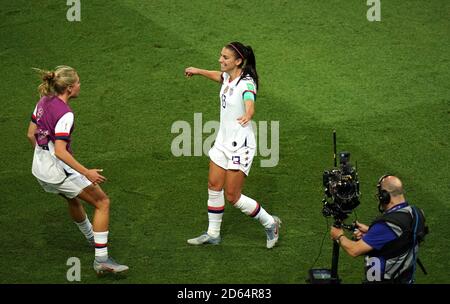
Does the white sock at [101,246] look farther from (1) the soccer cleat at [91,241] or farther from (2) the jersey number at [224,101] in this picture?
(2) the jersey number at [224,101]

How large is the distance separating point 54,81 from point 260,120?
3.98 m

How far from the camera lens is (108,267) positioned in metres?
8.27

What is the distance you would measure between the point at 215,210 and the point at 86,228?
1.26 metres

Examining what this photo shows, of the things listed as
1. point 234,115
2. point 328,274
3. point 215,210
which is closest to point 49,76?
point 234,115

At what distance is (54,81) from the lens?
26.4 ft

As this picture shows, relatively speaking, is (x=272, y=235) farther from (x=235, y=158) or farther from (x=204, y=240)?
(x=235, y=158)

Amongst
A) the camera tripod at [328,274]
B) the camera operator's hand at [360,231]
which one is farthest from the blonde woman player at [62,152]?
the camera operator's hand at [360,231]

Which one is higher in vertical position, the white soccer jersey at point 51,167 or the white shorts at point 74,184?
the white soccer jersey at point 51,167

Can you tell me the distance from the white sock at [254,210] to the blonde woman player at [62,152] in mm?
1282

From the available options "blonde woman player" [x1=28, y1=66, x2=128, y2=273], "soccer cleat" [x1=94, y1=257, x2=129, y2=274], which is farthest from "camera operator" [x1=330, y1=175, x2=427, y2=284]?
"blonde woman player" [x1=28, y1=66, x2=128, y2=273]

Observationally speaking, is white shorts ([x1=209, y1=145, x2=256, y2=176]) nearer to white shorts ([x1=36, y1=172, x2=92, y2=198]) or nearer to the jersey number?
the jersey number

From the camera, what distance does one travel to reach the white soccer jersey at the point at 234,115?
28.2ft
